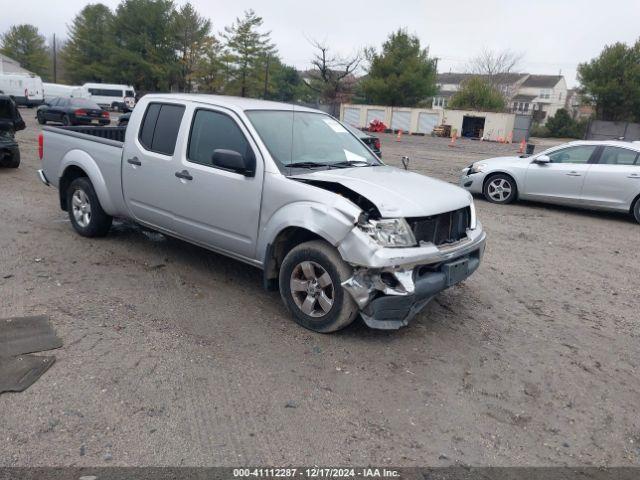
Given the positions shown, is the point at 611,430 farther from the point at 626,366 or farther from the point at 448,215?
the point at 448,215

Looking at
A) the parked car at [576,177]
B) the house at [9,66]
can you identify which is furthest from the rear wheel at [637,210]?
the house at [9,66]

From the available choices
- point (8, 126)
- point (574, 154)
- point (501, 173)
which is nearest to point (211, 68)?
point (8, 126)

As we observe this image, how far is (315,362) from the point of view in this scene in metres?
3.94

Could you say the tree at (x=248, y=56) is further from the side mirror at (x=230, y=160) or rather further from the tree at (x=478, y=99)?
the side mirror at (x=230, y=160)

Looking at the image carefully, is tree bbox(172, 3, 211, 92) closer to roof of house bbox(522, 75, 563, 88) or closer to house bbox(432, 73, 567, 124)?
house bbox(432, 73, 567, 124)

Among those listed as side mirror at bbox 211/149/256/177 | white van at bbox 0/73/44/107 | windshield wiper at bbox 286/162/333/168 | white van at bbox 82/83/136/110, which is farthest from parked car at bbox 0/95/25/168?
white van at bbox 82/83/136/110

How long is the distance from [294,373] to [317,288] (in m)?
0.77

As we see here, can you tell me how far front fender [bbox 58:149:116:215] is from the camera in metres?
6.09

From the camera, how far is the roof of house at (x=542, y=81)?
9700 centimetres

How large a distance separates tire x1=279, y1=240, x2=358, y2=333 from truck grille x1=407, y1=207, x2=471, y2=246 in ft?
2.19

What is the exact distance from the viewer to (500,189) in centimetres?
1113

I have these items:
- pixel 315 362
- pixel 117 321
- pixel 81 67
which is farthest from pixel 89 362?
pixel 81 67

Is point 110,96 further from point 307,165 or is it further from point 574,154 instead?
point 307,165

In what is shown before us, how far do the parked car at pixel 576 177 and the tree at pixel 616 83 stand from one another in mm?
49772
